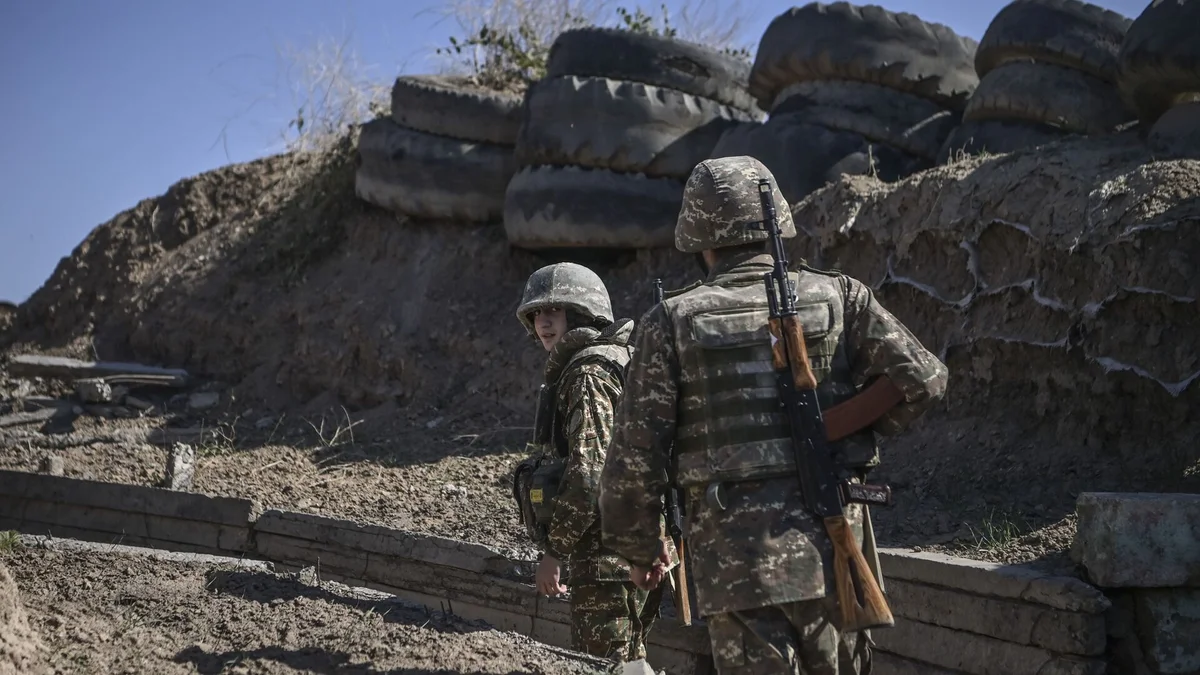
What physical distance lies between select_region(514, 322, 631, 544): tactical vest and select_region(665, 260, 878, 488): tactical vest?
842mm

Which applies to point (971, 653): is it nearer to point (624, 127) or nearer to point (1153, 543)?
point (1153, 543)

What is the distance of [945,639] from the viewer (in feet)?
15.4

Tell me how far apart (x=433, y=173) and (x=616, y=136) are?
75.6 inches

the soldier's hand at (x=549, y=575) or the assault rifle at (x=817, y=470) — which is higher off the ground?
the assault rifle at (x=817, y=470)

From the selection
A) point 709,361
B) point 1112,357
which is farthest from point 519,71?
point 709,361

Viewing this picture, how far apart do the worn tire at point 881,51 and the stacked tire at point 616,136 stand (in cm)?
105

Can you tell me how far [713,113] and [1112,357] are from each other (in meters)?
4.45

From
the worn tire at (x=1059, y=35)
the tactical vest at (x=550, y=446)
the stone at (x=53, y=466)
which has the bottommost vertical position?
the stone at (x=53, y=466)

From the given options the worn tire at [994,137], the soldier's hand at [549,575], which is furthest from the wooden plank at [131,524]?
the worn tire at [994,137]

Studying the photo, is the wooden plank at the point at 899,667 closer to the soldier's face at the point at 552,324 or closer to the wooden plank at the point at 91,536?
the soldier's face at the point at 552,324

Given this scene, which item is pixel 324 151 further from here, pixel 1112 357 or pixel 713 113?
pixel 1112 357

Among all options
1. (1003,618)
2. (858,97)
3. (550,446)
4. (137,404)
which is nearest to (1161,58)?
(858,97)

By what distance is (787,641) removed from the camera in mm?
2943

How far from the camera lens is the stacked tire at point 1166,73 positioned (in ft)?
20.1
